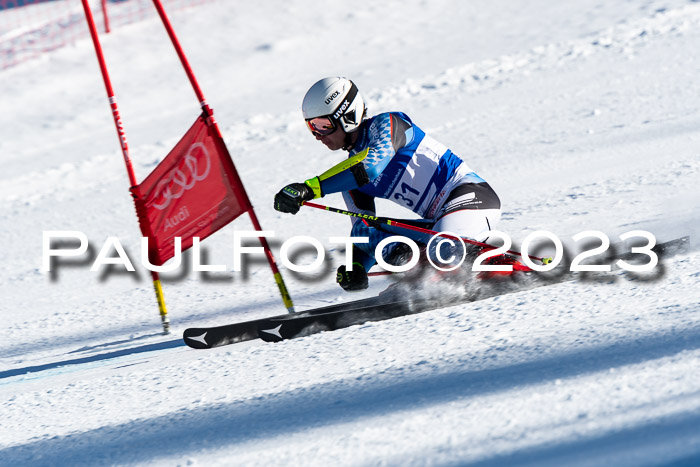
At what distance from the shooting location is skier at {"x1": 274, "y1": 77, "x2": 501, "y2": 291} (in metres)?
4.33

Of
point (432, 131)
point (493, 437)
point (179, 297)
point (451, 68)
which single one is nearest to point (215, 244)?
point (179, 297)

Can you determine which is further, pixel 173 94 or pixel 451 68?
pixel 173 94

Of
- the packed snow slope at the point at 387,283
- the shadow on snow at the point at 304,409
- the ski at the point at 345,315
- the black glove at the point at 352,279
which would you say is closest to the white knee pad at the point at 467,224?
the ski at the point at 345,315

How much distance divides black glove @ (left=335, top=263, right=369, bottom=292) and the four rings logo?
3.22 ft

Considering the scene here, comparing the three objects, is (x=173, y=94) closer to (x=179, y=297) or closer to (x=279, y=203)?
(x=179, y=297)

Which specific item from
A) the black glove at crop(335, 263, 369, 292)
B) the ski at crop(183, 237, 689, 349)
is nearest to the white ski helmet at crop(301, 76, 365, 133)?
the black glove at crop(335, 263, 369, 292)

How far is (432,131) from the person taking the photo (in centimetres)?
862

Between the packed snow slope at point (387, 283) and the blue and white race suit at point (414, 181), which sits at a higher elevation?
the blue and white race suit at point (414, 181)

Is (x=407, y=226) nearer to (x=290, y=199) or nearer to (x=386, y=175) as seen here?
(x=386, y=175)

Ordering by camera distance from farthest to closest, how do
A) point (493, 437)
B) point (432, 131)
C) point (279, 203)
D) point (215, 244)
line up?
1. point (432, 131)
2. point (215, 244)
3. point (279, 203)
4. point (493, 437)

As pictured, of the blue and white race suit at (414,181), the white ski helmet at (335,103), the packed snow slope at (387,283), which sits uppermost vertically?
the white ski helmet at (335,103)

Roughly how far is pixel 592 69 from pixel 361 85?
2.94 m

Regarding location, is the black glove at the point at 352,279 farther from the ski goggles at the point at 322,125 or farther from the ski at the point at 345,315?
the ski goggles at the point at 322,125

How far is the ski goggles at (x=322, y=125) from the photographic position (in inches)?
175
